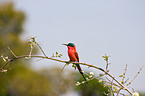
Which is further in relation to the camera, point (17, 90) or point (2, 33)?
point (17, 90)

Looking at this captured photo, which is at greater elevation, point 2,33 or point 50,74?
point 2,33

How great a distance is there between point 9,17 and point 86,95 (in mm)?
13329

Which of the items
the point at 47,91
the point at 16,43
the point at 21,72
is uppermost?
the point at 16,43

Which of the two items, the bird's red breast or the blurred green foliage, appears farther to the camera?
the blurred green foliage

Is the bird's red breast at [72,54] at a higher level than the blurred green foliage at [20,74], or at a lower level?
higher

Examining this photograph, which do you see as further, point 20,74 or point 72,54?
point 20,74

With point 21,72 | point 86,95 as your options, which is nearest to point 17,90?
point 21,72

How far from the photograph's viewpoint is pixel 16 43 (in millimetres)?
26109

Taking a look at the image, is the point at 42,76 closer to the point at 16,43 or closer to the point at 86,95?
the point at 16,43

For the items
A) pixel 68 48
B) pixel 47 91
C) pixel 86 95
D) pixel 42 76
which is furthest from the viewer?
pixel 42 76

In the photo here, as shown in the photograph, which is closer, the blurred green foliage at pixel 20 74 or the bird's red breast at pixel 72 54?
the bird's red breast at pixel 72 54

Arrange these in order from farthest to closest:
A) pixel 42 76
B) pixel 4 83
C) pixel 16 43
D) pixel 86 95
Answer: pixel 42 76, pixel 16 43, pixel 4 83, pixel 86 95

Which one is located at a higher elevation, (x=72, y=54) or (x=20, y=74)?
(x=72, y=54)

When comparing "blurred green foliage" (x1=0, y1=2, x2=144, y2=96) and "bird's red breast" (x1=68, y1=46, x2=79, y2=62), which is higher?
"bird's red breast" (x1=68, y1=46, x2=79, y2=62)
